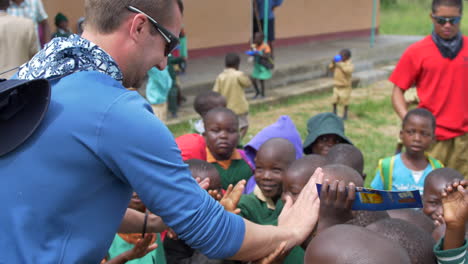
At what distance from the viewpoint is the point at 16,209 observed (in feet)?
4.04

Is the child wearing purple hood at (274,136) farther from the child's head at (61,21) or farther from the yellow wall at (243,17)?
the yellow wall at (243,17)

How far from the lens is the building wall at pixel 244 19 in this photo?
30.5ft

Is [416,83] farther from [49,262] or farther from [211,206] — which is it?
[49,262]

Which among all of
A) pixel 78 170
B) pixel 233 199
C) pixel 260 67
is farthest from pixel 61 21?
pixel 78 170

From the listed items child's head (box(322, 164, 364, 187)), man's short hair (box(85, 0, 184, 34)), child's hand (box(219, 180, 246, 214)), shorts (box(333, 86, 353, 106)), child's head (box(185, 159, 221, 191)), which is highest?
man's short hair (box(85, 0, 184, 34))

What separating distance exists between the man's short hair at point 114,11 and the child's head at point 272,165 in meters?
1.75

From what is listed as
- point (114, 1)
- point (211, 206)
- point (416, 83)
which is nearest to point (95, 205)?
point (211, 206)

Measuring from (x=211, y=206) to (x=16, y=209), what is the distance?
0.53 metres

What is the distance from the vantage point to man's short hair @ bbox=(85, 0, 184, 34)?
1362 millimetres

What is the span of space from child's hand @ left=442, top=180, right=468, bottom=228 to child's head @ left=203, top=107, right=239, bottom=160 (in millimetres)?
1865

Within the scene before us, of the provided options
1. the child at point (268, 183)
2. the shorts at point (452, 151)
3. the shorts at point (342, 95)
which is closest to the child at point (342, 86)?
the shorts at point (342, 95)

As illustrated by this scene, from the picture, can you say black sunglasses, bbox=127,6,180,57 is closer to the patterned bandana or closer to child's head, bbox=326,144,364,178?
the patterned bandana

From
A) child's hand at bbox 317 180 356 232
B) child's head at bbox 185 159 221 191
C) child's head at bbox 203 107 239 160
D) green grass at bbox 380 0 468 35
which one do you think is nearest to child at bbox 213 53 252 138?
child's head at bbox 203 107 239 160

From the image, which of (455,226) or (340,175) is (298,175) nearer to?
(340,175)
